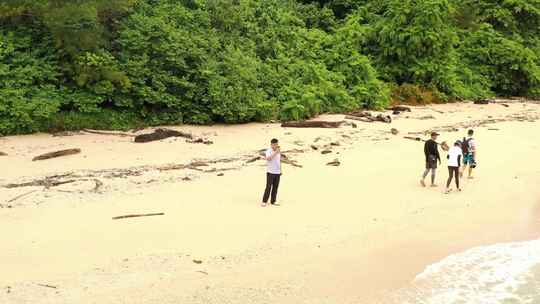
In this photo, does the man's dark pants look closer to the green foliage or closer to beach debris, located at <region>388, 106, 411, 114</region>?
the green foliage

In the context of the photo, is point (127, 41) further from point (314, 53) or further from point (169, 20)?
point (314, 53)

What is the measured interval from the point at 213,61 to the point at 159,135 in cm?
409

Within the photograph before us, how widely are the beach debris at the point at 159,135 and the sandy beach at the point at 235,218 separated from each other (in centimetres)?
34

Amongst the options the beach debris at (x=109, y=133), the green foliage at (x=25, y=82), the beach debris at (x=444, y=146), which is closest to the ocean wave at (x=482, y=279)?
the beach debris at (x=444, y=146)

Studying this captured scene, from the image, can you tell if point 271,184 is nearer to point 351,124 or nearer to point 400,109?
point 351,124

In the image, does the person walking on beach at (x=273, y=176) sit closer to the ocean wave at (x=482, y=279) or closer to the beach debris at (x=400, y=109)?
the ocean wave at (x=482, y=279)

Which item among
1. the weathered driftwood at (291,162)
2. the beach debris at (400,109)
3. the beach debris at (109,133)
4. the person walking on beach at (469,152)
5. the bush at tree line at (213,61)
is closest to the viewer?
the person walking on beach at (469,152)

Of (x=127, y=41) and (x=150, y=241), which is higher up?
(x=127, y=41)

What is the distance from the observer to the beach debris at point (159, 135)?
682 inches

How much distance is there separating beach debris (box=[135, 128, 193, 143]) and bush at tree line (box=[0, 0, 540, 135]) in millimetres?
1821

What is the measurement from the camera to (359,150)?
17125mm

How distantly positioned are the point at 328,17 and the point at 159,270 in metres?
23.6

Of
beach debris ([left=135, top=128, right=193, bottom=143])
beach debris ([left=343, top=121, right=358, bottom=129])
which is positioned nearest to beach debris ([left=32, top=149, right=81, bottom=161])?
beach debris ([left=135, top=128, right=193, bottom=143])

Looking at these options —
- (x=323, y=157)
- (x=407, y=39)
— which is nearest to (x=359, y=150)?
(x=323, y=157)
